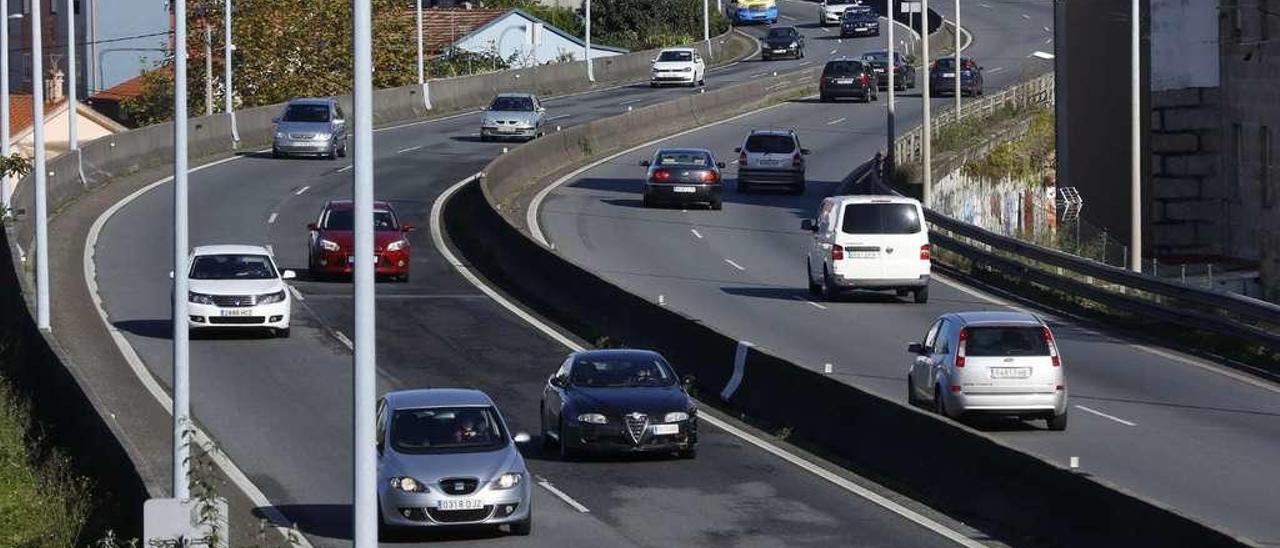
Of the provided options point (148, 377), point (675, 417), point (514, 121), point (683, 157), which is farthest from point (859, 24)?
point (675, 417)

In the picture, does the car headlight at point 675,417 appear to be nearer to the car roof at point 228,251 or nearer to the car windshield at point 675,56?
the car roof at point 228,251

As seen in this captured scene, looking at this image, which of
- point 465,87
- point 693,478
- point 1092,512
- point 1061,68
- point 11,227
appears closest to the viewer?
point 1092,512

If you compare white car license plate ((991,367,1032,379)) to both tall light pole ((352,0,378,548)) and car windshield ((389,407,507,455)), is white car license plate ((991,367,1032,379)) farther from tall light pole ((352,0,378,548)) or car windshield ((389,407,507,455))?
tall light pole ((352,0,378,548))

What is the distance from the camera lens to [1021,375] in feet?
80.5

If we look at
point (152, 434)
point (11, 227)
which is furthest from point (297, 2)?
point (152, 434)

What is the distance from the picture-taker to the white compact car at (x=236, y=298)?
3319 cm

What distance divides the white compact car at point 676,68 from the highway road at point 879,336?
16479 mm

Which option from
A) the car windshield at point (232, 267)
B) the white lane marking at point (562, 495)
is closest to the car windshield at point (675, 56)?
the car windshield at point (232, 267)

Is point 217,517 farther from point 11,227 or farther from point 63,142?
point 63,142

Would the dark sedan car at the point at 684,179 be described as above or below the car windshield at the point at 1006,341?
above

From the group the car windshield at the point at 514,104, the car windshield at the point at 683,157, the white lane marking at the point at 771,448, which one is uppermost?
the car windshield at the point at 514,104

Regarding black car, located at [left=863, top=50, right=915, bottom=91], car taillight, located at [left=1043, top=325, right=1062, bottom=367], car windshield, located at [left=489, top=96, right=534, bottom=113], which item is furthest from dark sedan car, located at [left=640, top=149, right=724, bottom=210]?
black car, located at [left=863, top=50, right=915, bottom=91]

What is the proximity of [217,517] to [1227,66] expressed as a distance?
37.2 m

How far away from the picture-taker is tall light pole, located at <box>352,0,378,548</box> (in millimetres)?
12500
